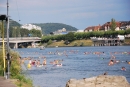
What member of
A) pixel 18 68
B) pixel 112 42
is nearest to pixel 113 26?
pixel 112 42

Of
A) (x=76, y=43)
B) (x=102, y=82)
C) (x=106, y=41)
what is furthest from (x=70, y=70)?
(x=76, y=43)

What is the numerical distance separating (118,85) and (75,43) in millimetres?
148904

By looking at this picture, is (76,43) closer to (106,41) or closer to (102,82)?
(106,41)

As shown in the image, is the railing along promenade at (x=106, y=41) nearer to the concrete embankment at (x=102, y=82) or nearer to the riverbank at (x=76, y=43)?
the riverbank at (x=76, y=43)

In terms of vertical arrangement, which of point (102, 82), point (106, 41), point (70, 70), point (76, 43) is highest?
point (102, 82)

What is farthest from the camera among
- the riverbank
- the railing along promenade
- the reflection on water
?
the riverbank

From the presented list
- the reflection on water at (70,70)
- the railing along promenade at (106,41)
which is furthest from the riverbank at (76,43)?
the reflection on water at (70,70)

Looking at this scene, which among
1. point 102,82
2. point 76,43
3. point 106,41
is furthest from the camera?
point 76,43

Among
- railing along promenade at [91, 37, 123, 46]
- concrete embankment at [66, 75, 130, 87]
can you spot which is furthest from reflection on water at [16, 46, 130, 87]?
railing along promenade at [91, 37, 123, 46]

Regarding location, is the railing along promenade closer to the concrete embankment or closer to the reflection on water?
the reflection on water

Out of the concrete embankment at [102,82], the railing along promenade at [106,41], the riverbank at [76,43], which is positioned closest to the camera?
the concrete embankment at [102,82]

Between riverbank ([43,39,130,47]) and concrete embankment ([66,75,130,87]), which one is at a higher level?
concrete embankment ([66,75,130,87])

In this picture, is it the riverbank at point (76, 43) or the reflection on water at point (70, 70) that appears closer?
the reflection on water at point (70, 70)

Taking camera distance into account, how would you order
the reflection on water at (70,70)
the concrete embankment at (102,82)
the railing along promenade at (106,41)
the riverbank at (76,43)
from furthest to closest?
the riverbank at (76,43) → the railing along promenade at (106,41) → the reflection on water at (70,70) → the concrete embankment at (102,82)
